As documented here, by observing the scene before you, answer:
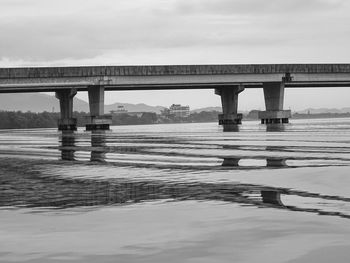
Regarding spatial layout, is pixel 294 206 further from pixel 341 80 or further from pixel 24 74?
pixel 341 80

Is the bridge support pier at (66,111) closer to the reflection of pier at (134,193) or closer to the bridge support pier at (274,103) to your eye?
the bridge support pier at (274,103)

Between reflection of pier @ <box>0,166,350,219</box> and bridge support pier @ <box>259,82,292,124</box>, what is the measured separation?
310 ft

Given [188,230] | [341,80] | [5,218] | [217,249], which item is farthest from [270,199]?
[341,80]

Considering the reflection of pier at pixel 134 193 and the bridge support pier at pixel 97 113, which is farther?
the bridge support pier at pixel 97 113

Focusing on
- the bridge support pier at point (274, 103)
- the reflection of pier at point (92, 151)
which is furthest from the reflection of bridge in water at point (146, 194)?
the bridge support pier at point (274, 103)

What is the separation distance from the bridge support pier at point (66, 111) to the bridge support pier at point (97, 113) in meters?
6.76

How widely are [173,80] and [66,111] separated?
22921 mm

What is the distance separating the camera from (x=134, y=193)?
42.1 feet

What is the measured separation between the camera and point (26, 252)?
7191mm

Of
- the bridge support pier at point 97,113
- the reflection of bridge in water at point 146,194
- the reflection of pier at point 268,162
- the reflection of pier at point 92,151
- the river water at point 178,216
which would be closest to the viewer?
the river water at point 178,216

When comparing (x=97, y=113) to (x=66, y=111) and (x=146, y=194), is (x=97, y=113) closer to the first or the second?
(x=66, y=111)

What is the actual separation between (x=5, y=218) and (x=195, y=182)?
6.30 m

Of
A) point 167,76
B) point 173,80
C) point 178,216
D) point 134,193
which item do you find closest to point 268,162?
point 134,193

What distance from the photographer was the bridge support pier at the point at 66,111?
10462cm
